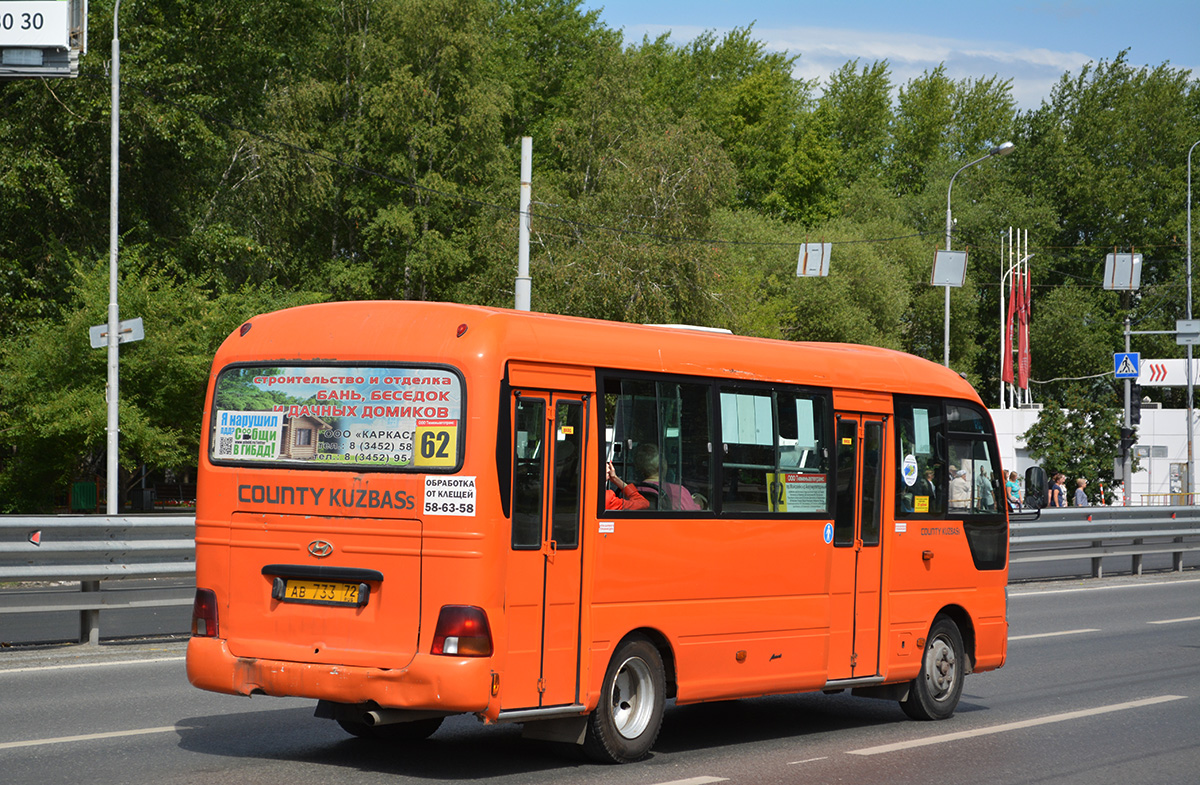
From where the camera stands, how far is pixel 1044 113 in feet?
285

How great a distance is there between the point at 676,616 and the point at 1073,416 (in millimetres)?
40638

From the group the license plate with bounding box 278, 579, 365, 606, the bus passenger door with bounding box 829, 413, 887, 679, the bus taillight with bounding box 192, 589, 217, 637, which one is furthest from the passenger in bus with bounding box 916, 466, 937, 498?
the bus taillight with bounding box 192, 589, 217, 637

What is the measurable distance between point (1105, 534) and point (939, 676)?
45.0 feet

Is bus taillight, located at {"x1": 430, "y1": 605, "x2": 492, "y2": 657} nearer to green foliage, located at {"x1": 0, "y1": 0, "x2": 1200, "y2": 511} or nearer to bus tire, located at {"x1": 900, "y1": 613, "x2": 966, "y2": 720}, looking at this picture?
bus tire, located at {"x1": 900, "y1": 613, "x2": 966, "y2": 720}

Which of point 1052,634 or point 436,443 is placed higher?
point 436,443

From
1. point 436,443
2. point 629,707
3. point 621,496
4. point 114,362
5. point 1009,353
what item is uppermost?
point 1009,353

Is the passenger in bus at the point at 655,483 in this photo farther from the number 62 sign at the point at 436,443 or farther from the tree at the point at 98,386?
the tree at the point at 98,386

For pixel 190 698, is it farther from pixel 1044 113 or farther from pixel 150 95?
pixel 1044 113

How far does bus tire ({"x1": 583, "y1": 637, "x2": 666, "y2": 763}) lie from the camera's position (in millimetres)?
8578

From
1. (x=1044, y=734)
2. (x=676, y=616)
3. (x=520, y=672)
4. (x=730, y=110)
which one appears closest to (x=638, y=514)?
(x=676, y=616)

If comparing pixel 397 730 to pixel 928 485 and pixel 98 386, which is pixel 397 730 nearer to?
pixel 928 485

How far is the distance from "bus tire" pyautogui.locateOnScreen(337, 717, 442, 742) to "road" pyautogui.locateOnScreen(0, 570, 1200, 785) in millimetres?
82

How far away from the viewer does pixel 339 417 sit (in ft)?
27.7

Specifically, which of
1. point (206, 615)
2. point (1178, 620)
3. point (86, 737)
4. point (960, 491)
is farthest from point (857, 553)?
point (1178, 620)
